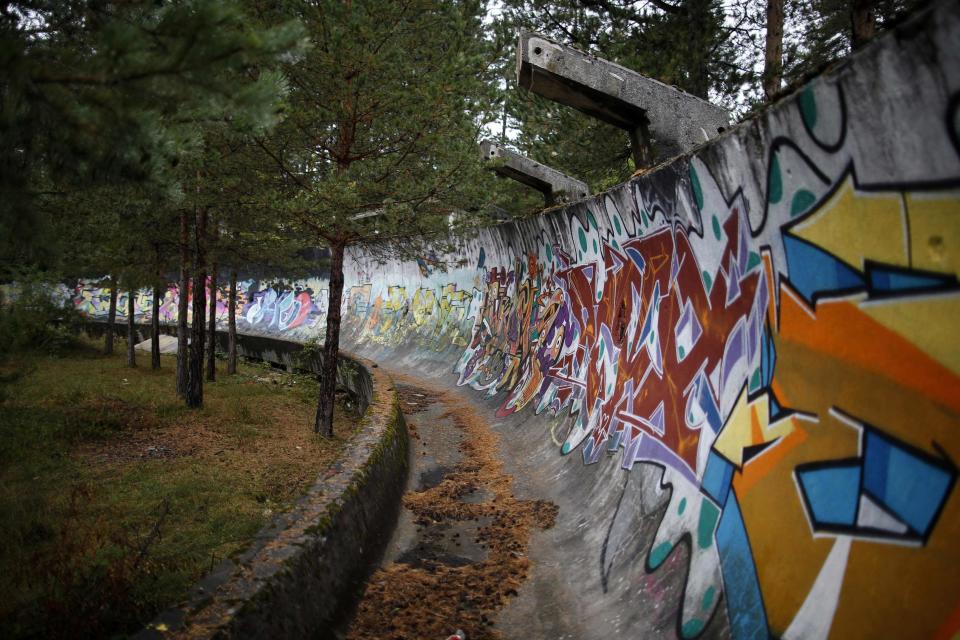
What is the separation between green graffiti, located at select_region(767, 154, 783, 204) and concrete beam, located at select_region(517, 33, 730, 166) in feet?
16.0

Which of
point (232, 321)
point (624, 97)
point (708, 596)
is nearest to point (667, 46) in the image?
point (624, 97)

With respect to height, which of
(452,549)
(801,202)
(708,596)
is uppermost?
(801,202)

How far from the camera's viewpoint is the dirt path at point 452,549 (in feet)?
14.4

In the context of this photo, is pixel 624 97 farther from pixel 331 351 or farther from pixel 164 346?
A: pixel 164 346

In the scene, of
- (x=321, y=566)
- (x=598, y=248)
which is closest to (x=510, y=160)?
(x=598, y=248)

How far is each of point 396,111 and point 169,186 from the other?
6.11 meters

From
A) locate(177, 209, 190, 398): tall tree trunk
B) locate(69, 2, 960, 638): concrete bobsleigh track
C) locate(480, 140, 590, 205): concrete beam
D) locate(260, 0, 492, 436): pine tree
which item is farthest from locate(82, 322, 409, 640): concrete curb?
locate(480, 140, 590, 205): concrete beam

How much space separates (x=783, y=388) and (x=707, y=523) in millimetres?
1120

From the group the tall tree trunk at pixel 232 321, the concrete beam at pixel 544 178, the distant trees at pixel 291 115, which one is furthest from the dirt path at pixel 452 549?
the tall tree trunk at pixel 232 321

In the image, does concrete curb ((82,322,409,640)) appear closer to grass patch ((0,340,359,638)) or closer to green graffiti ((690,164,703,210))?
grass patch ((0,340,359,638))

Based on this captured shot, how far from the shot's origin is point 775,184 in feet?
11.9

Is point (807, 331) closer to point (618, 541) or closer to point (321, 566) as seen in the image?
point (618, 541)

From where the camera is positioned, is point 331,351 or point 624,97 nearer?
point 624,97

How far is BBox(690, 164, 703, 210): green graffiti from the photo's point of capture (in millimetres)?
4883
